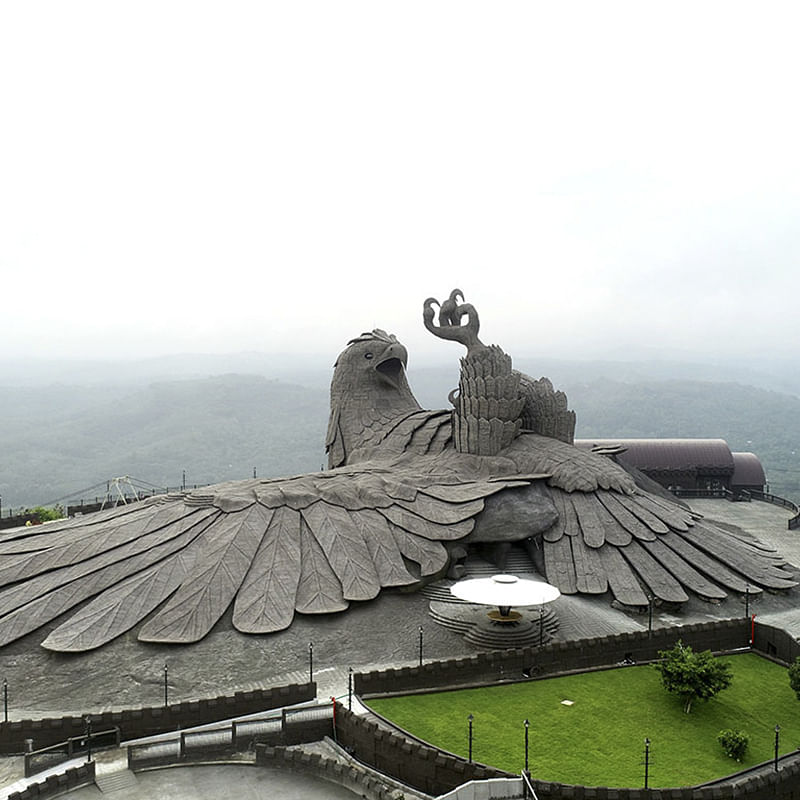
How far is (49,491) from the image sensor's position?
104375mm

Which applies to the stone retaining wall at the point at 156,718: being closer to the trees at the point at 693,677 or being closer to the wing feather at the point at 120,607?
the wing feather at the point at 120,607

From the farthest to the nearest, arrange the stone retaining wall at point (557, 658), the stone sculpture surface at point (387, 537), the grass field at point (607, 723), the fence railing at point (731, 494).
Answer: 1. the fence railing at point (731, 494)
2. the stone sculpture surface at point (387, 537)
3. the stone retaining wall at point (557, 658)
4. the grass field at point (607, 723)

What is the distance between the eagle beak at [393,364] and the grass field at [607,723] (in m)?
15.1

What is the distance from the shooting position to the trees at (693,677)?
1484 cm

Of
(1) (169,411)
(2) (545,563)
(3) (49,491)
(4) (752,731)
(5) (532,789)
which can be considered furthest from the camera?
(1) (169,411)

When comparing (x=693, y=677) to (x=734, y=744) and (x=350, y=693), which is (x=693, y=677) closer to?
(x=734, y=744)

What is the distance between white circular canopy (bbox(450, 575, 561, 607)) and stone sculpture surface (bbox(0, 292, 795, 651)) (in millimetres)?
2474

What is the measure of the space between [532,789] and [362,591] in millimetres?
7888

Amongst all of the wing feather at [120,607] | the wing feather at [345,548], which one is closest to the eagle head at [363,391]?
the wing feather at [345,548]

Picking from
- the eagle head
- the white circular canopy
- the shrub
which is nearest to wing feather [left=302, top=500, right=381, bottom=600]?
the white circular canopy

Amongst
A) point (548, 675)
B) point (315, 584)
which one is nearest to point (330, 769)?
point (548, 675)

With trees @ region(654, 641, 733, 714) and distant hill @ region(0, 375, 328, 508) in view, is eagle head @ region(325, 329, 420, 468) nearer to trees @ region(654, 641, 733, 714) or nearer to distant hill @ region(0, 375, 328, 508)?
trees @ region(654, 641, 733, 714)

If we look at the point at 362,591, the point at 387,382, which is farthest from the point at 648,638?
the point at 387,382

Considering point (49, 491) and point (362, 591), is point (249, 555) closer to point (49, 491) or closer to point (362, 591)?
point (362, 591)
